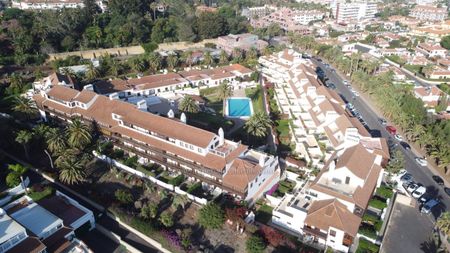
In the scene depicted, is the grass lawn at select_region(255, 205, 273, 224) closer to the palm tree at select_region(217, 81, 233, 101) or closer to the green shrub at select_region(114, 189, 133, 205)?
the green shrub at select_region(114, 189, 133, 205)

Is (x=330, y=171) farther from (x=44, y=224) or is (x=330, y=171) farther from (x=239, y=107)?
(x=239, y=107)

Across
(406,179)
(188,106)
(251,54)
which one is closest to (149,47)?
(251,54)

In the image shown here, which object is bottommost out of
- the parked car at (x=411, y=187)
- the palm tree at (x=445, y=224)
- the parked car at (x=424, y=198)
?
the parked car at (x=424, y=198)

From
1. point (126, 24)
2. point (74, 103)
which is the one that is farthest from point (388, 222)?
point (126, 24)

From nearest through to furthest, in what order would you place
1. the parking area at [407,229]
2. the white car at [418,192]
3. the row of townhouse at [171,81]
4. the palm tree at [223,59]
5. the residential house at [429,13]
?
the parking area at [407,229], the white car at [418,192], the row of townhouse at [171,81], the palm tree at [223,59], the residential house at [429,13]

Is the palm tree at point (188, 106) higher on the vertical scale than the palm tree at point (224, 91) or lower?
higher

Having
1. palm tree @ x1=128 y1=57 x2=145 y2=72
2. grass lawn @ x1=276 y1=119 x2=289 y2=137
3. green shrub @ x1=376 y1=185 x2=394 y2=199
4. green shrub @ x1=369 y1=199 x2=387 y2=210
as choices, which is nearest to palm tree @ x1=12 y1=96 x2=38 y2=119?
palm tree @ x1=128 y1=57 x2=145 y2=72

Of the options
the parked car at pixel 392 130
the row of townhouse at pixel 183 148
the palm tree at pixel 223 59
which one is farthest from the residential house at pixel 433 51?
the row of townhouse at pixel 183 148

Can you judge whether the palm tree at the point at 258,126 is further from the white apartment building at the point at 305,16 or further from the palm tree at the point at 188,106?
the white apartment building at the point at 305,16
